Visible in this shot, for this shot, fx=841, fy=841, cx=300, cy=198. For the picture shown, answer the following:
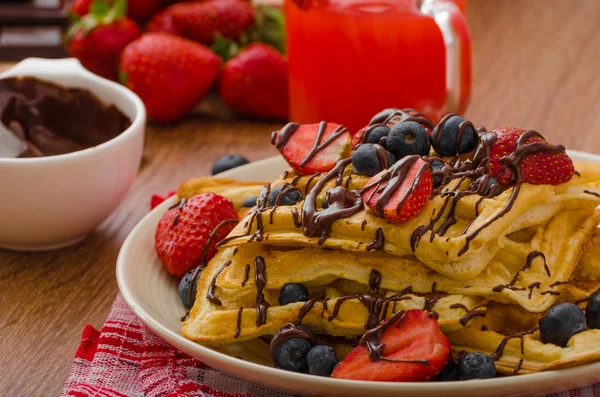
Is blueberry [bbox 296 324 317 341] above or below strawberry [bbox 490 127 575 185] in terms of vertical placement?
below

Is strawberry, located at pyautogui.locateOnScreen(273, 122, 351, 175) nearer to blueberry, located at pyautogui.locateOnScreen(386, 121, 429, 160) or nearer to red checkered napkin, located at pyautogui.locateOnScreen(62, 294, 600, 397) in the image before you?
blueberry, located at pyautogui.locateOnScreen(386, 121, 429, 160)

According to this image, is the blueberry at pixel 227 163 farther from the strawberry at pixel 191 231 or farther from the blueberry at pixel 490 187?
the blueberry at pixel 490 187

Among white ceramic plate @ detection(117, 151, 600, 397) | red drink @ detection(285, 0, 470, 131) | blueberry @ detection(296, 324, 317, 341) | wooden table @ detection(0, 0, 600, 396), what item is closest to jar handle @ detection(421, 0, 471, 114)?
red drink @ detection(285, 0, 470, 131)

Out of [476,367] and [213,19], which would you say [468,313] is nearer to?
[476,367]

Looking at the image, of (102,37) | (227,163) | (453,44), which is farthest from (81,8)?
(453,44)

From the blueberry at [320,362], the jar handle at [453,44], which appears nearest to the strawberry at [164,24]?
the jar handle at [453,44]

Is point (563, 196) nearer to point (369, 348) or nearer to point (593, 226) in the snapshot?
point (593, 226)

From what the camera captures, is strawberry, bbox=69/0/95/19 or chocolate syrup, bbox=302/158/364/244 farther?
strawberry, bbox=69/0/95/19
